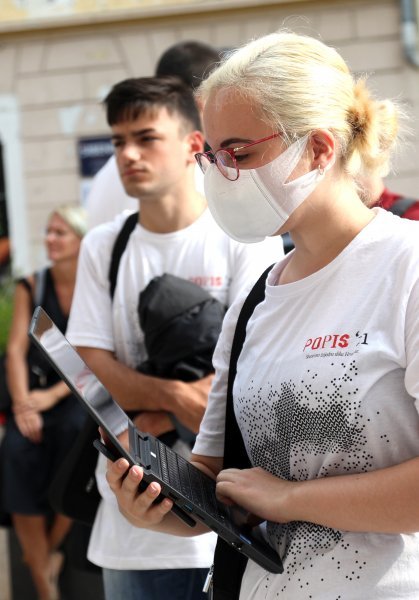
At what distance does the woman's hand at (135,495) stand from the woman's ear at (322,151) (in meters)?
0.65

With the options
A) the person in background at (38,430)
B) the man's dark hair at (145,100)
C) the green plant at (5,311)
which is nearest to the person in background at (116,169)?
the man's dark hair at (145,100)

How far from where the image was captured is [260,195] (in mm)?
2107

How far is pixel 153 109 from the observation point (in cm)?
328

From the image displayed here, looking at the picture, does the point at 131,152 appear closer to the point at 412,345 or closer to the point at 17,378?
A: the point at 412,345

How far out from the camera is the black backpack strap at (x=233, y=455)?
2.11 metres

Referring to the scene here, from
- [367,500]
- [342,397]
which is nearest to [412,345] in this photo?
[342,397]

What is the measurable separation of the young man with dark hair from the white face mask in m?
0.78

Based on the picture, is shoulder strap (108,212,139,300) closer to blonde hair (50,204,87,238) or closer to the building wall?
blonde hair (50,204,87,238)

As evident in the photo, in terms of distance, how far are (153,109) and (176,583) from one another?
1382 mm

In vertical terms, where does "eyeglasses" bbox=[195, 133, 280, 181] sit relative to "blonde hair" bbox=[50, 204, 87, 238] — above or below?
above

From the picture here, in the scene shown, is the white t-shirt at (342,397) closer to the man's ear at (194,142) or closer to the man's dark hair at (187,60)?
the man's ear at (194,142)

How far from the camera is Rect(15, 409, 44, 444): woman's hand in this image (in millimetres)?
5551

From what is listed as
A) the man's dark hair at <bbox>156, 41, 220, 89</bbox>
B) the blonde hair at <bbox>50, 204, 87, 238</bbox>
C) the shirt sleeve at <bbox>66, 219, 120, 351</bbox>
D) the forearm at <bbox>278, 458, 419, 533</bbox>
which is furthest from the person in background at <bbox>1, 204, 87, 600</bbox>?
the forearm at <bbox>278, 458, 419, 533</bbox>

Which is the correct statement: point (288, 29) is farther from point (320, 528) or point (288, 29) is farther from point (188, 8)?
point (188, 8)
